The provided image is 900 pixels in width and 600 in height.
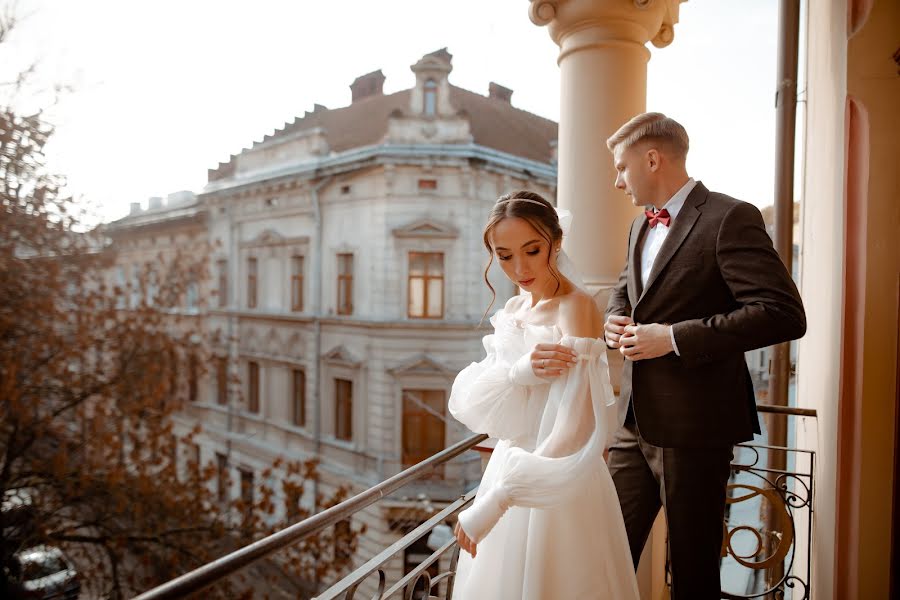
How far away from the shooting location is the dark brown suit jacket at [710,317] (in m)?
1.34

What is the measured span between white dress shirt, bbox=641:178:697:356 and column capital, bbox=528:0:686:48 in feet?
3.56

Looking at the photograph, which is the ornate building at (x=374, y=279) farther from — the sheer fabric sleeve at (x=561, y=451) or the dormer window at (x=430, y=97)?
the sheer fabric sleeve at (x=561, y=451)

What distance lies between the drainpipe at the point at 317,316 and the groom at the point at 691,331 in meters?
14.1

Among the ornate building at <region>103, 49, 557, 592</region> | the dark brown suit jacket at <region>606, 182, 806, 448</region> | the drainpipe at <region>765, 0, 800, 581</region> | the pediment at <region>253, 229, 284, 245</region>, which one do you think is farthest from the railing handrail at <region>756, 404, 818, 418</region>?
the pediment at <region>253, 229, 284, 245</region>

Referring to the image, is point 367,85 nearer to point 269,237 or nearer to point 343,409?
point 269,237

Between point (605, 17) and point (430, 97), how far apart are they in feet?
41.8

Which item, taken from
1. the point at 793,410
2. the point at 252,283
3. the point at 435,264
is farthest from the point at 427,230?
the point at 793,410

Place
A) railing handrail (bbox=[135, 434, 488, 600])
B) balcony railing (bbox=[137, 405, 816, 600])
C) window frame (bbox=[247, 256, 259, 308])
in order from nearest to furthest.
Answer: railing handrail (bbox=[135, 434, 488, 600]) → balcony railing (bbox=[137, 405, 816, 600]) → window frame (bbox=[247, 256, 259, 308])

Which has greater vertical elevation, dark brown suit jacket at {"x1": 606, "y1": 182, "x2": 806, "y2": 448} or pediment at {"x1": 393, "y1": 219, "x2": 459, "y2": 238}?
pediment at {"x1": 393, "y1": 219, "x2": 459, "y2": 238}

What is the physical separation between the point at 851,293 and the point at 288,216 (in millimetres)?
15305

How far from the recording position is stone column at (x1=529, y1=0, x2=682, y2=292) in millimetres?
2363

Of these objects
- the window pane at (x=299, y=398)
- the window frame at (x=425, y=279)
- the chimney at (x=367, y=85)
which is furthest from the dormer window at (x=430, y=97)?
the window pane at (x=299, y=398)

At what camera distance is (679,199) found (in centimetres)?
157

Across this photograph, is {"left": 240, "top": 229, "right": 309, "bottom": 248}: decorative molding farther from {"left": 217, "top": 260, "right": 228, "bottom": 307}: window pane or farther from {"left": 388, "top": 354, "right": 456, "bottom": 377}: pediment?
{"left": 388, "top": 354, "right": 456, "bottom": 377}: pediment
